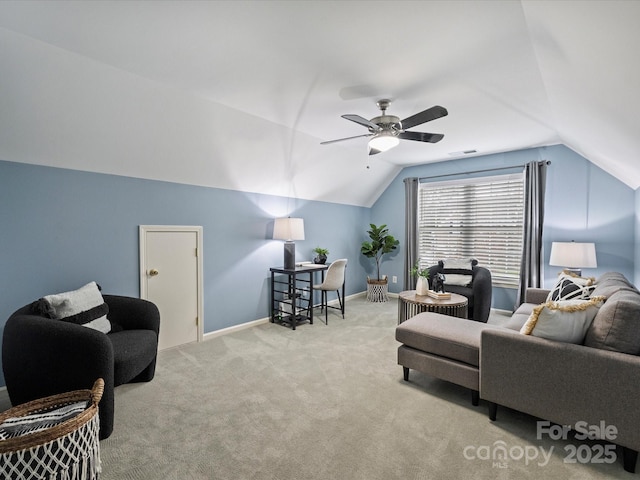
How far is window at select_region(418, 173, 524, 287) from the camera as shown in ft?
15.7

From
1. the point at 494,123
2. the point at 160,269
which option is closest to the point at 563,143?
the point at 494,123

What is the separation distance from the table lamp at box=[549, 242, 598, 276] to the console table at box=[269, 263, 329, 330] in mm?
3053

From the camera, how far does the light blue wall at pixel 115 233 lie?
97.9 inches

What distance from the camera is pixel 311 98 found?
9.37ft

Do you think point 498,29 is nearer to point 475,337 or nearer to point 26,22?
point 475,337

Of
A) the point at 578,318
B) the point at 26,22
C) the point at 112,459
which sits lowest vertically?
the point at 112,459

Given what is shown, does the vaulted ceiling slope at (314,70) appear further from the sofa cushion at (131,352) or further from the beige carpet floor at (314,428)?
the beige carpet floor at (314,428)

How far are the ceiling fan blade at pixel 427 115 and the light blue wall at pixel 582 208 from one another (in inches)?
115

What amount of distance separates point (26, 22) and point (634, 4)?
3046mm

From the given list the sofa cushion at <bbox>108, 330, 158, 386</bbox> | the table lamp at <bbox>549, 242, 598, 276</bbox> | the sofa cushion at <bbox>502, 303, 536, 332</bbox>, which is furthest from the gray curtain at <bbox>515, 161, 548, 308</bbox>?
the sofa cushion at <bbox>108, 330, 158, 386</bbox>

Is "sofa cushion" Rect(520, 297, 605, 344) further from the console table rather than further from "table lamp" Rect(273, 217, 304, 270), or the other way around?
"table lamp" Rect(273, 217, 304, 270)

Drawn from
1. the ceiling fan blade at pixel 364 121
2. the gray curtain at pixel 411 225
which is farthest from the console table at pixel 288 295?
the ceiling fan blade at pixel 364 121

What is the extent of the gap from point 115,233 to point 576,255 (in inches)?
208

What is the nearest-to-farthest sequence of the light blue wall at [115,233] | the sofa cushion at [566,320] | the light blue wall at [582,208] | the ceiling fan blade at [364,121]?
1. the sofa cushion at [566,320]
2. the light blue wall at [115,233]
3. the ceiling fan blade at [364,121]
4. the light blue wall at [582,208]
